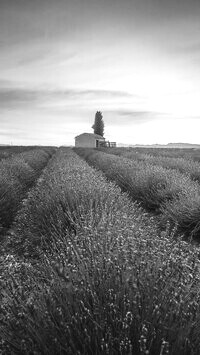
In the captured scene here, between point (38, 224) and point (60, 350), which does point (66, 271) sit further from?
point (38, 224)

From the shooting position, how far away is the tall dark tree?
6725 cm

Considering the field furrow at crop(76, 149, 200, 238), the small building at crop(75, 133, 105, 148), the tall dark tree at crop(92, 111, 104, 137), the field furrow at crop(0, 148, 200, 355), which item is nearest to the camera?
the field furrow at crop(0, 148, 200, 355)

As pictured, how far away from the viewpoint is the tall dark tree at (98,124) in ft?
221

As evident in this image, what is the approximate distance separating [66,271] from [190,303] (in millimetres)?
773

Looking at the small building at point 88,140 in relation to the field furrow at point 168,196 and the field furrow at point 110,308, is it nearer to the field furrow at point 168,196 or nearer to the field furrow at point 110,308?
the field furrow at point 168,196

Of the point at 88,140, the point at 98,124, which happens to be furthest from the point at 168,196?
the point at 98,124

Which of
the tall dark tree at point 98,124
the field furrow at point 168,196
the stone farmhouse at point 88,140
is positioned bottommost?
the field furrow at point 168,196

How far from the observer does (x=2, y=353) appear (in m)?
1.66

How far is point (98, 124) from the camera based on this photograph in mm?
67250

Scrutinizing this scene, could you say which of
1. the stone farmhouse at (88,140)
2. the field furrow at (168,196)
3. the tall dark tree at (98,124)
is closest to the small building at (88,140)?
the stone farmhouse at (88,140)

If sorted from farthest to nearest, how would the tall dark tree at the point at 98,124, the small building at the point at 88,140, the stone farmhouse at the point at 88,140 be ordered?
1. the tall dark tree at the point at 98,124
2. the small building at the point at 88,140
3. the stone farmhouse at the point at 88,140

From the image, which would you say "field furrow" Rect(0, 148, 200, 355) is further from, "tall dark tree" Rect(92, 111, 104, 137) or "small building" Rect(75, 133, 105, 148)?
"tall dark tree" Rect(92, 111, 104, 137)

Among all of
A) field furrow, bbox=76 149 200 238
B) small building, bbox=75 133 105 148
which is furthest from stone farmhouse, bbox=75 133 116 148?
field furrow, bbox=76 149 200 238

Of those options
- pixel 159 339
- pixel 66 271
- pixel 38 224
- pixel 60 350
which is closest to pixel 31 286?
pixel 66 271
